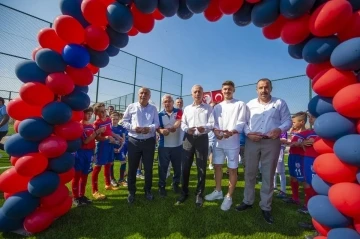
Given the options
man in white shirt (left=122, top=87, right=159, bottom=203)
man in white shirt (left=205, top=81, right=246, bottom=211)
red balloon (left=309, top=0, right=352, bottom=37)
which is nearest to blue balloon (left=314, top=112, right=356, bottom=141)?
red balloon (left=309, top=0, right=352, bottom=37)

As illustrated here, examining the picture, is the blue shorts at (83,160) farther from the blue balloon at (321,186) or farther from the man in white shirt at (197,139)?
the blue balloon at (321,186)

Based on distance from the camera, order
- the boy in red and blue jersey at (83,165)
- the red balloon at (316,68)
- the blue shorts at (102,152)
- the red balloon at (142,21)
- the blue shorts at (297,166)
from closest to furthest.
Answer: the red balloon at (316,68) → the red balloon at (142,21) → the boy in red and blue jersey at (83,165) → the blue shorts at (297,166) → the blue shorts at (102,152)

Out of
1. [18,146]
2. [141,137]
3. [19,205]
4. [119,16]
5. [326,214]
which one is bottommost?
[19,205]

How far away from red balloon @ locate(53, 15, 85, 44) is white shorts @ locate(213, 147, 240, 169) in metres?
2.90

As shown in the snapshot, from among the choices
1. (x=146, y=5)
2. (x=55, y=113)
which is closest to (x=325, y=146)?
(x=146, y=5)

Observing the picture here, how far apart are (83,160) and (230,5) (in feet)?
11.6

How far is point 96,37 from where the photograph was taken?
3.01 m

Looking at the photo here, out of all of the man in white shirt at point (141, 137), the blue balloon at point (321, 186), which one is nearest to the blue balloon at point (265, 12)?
the blue balloon at point (321, 186)

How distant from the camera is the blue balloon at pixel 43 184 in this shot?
2.78 m

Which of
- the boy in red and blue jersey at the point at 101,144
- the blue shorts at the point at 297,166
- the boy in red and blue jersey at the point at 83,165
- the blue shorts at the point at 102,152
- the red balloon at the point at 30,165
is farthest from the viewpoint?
the blue shorts at the point at 102,152

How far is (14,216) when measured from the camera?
2.73m

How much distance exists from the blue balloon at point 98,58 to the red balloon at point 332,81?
9.62 ft

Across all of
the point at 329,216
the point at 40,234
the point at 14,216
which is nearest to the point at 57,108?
the point at 14,216

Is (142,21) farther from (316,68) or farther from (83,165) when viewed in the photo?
(83,165)
